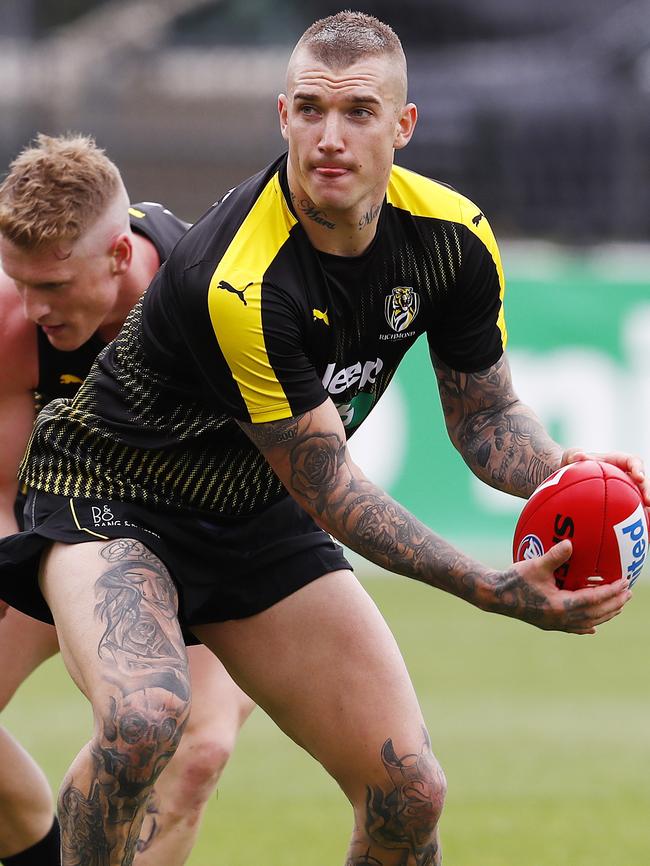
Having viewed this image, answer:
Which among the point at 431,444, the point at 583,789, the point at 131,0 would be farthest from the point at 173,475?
the point at 131,0

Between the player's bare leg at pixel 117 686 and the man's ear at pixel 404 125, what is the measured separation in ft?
4.55

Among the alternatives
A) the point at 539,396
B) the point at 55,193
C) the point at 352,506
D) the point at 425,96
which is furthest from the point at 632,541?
the point at 425,96

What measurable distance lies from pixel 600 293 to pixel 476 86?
6.36 metres

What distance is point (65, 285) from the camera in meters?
4.79

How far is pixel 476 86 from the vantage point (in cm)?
1825

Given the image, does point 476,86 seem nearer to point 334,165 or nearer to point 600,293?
point 600,293

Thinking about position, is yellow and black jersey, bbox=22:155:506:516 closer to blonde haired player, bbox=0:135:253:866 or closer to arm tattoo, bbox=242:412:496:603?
arm tattoo, bbox=242:412:496:603

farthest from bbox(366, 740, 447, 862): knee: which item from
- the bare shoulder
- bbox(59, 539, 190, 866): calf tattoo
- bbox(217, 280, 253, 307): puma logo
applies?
the bare shoulder

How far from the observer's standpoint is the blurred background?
679 centimetres

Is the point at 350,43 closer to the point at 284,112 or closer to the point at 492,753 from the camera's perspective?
the point at 284,112

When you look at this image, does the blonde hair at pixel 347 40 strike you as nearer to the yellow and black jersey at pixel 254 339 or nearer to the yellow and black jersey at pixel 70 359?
the yellow and black jersey at pixel 254 339

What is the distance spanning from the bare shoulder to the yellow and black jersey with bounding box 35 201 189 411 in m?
0.03

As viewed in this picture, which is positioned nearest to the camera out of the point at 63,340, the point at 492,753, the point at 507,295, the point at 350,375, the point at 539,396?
the point at 350,375

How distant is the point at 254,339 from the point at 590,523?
103cm
